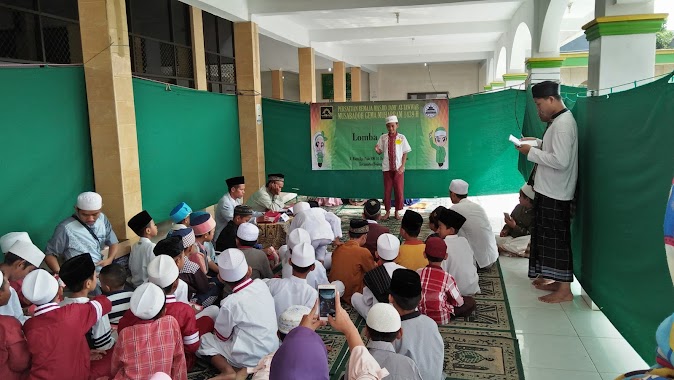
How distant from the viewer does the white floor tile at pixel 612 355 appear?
3.12 meters

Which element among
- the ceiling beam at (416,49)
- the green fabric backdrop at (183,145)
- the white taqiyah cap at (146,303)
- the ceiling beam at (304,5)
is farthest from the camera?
the ceiling beam at (416,49)

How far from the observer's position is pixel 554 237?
4082mm

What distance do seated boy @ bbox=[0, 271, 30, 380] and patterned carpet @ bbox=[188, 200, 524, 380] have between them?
3.12 ft

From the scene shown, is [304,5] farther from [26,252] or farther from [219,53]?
[26,252]

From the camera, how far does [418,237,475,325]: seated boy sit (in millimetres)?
3512

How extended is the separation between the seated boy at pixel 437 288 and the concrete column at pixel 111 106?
3015 millimetres

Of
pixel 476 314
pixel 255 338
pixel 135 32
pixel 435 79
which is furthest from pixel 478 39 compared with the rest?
pixel 255 338

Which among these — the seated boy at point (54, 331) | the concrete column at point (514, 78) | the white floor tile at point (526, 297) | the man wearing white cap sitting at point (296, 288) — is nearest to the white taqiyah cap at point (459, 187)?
the white floor tile at point (526, 297)

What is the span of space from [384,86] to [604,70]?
1636 cm

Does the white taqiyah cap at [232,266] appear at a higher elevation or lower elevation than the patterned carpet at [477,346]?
higher

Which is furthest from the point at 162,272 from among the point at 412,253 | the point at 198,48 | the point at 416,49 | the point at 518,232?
the point at 416,49

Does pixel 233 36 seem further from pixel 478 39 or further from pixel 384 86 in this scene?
pixel 384 86

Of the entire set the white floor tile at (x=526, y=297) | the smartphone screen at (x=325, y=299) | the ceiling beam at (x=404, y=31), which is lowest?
the white floor tile at (x=526, y=297)

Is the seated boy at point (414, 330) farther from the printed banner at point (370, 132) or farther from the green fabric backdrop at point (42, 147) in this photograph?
the printed banner at point (370, 132)
